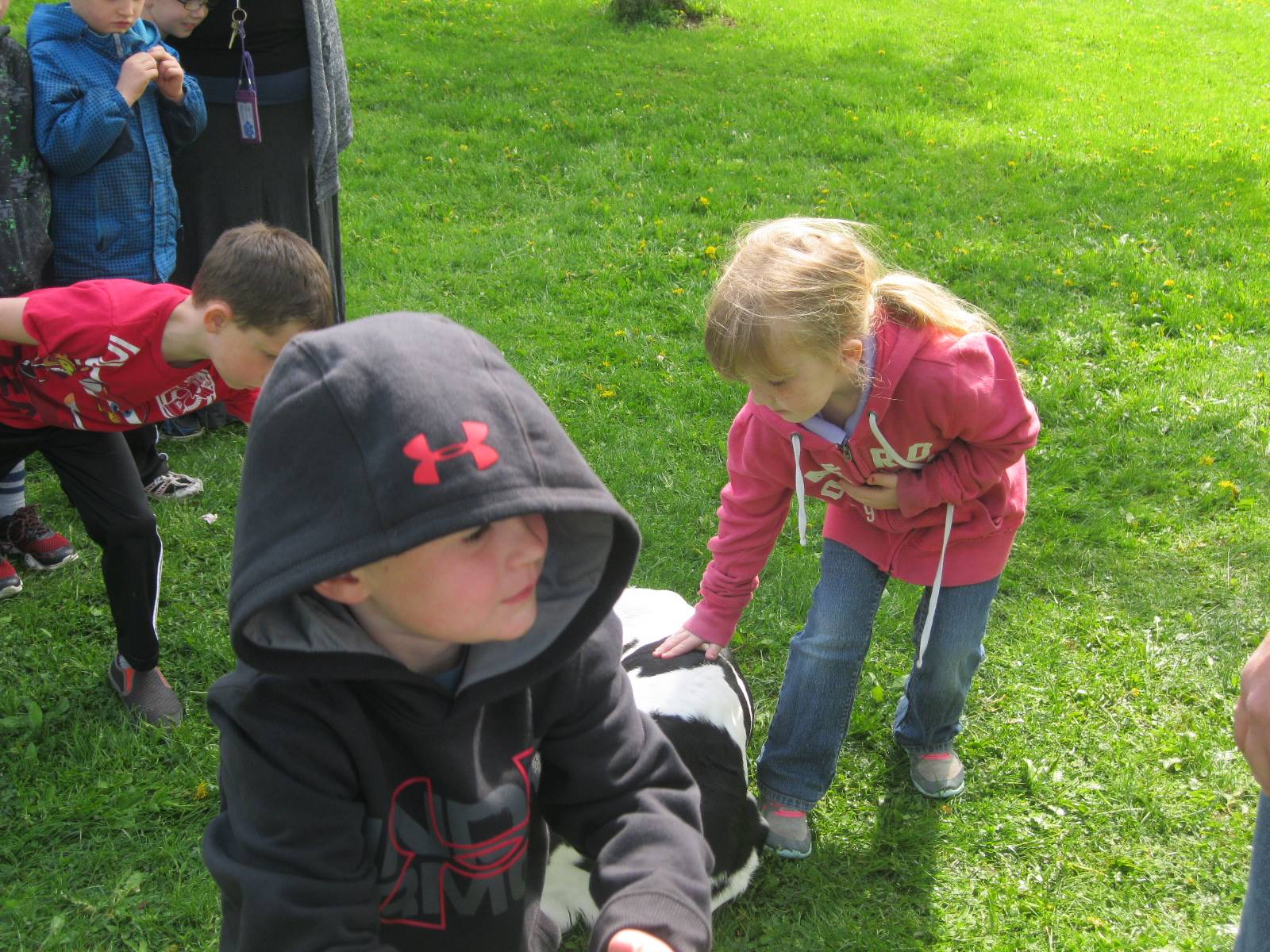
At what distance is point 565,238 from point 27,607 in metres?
3.70

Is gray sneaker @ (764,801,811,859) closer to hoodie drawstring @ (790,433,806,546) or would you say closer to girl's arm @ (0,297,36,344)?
hoodie drawstring @ (790,433,806,546)

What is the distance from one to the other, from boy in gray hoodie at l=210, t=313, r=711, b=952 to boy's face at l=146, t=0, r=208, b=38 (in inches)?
123

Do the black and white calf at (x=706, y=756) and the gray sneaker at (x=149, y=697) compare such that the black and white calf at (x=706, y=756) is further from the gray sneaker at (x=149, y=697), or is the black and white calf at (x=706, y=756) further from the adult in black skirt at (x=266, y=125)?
the adult in black skirt at (x=266, y=125)

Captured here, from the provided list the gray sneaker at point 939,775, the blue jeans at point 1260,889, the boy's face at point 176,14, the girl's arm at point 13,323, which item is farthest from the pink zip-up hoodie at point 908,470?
the boy's face at point 176,14

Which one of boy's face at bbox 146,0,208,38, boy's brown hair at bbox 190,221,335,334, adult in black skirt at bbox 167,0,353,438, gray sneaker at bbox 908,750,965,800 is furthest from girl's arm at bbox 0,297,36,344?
gray sneaker at bbox 908,750,965,800

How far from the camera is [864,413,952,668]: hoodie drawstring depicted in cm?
243

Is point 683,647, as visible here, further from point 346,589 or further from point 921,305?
point 346,589

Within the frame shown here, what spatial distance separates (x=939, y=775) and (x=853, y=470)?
1.00 metres

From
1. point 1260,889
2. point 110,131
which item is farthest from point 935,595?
point 110,131

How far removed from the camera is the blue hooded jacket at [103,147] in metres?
3.46

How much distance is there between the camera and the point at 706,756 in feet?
8.56

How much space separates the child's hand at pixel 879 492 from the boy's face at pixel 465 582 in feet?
4.02

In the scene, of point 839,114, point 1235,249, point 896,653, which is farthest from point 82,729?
point 839,114

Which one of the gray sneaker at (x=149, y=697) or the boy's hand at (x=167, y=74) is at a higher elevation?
the boy's hand at (x=167, y=74)
